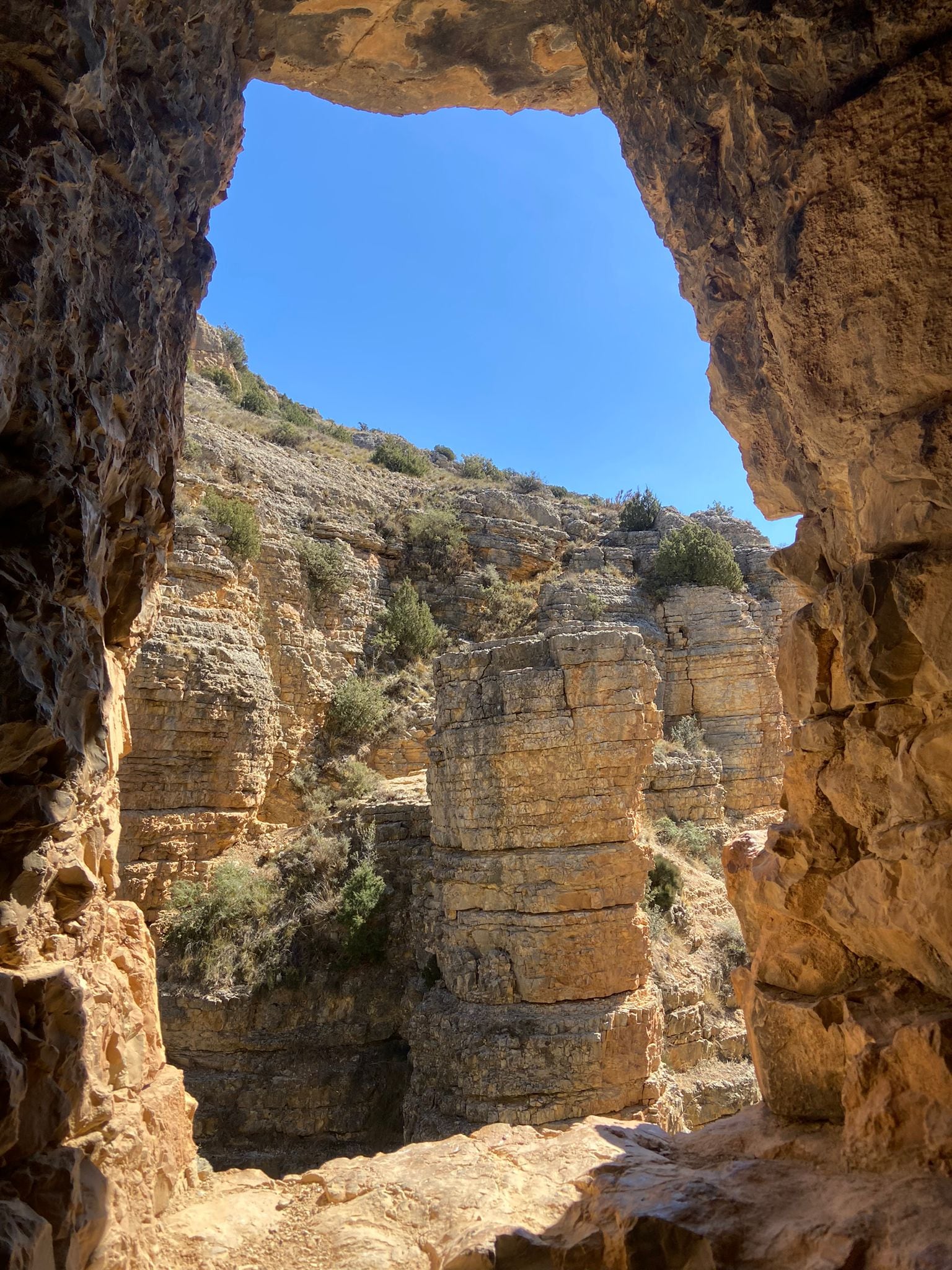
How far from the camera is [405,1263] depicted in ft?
13.3

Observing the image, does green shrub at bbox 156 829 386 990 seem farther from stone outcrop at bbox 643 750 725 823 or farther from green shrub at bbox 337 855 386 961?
stone outcrop at bbox 643 750 725 823

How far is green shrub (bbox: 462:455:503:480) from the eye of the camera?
29.8 metres

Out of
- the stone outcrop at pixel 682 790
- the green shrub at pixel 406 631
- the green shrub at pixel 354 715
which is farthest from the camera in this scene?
the green shrub at pixel 406 631

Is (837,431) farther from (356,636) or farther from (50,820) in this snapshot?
(356,636)

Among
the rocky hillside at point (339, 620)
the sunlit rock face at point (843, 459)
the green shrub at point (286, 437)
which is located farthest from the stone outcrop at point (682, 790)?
the green shrub at point (286, 437)

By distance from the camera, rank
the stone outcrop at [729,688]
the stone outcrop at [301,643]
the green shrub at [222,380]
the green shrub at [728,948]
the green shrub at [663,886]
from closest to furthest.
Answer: the green shrub at [728,948] < the green shrub at [663,886] < the stone outcrop at [301,643] < the stone outcrop at [729,688] < the green shrub at [222,380]

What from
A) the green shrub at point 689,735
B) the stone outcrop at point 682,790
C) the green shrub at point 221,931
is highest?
the green shrub at point 689,735

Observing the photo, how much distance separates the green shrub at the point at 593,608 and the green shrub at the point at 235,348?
66.5 ft

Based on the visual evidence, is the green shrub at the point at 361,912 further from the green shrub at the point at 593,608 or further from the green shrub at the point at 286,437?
the green shrub at the point at 286,437

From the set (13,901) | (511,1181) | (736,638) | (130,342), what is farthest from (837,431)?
(736,638)

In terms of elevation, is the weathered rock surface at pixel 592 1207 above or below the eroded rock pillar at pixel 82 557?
below

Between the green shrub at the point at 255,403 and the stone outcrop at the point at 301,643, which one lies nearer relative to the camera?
the stone outcrop at the point at 301,643

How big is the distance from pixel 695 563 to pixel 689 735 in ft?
17.8

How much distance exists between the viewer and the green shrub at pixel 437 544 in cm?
2086
